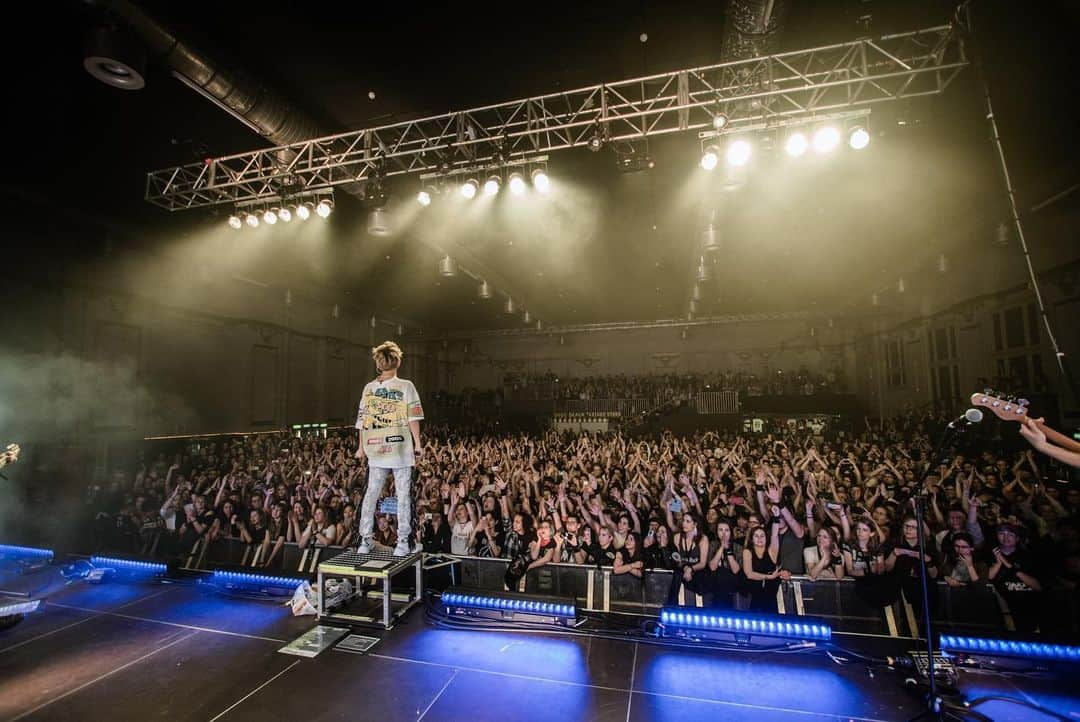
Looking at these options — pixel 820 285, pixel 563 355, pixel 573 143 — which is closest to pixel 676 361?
pixel 563 355

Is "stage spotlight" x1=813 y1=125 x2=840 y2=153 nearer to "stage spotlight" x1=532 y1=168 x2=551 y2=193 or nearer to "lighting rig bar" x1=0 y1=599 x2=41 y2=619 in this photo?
"stage spotlight" x1=532 y1=168 x2=551 y2=193

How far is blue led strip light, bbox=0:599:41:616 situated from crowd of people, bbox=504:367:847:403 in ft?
58.6

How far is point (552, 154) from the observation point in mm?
7109

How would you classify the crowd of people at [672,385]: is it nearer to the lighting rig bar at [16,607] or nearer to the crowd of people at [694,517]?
the crowd of people at [694,517]

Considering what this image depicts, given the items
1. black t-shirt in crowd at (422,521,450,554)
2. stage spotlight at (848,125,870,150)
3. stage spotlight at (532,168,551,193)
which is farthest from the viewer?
stage spotlight at (532,168,551,193)

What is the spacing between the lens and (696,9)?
179 inches

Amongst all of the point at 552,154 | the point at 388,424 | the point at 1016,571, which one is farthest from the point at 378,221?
the point at 1016,571

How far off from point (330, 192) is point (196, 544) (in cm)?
532

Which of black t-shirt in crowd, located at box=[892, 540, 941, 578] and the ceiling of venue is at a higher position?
the ceiling of venue

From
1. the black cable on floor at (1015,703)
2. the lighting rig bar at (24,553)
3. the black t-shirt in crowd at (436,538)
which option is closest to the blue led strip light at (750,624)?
the black cable on floor at (1015,703)

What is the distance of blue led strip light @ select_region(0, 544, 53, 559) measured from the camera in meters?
5.41

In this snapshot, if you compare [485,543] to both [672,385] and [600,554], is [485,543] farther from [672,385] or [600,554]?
[672,385]

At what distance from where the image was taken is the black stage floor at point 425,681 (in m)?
2.70

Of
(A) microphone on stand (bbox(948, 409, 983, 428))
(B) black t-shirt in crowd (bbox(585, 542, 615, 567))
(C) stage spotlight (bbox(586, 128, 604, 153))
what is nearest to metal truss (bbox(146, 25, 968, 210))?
(C) stage spotlight (bbox(586, 128, 604, 153))
